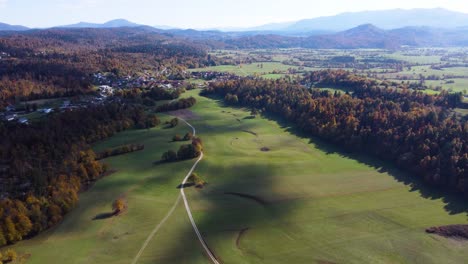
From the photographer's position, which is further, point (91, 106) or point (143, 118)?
point (91, 106)

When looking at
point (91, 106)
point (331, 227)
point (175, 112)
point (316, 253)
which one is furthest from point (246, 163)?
point (91, 106)

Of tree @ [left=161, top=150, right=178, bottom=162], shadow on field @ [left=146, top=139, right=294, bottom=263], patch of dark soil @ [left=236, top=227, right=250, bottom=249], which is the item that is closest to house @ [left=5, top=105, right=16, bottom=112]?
tree @ [left=161, top=150, right=178, bottom=162]

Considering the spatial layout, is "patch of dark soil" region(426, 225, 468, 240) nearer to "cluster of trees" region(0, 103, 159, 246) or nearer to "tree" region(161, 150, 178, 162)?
"tree" region(161, 150, 178, 162)

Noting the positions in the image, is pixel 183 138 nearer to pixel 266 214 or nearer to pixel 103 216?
pixel 103 216

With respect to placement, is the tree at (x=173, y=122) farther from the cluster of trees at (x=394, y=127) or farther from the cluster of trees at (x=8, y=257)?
Answer: the cluster of trees at (x=8, y=257)

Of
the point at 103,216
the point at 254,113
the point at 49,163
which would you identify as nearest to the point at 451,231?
the point at 103,216

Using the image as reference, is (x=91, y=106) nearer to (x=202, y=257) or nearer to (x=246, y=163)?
Answer: (x=246, y=163)

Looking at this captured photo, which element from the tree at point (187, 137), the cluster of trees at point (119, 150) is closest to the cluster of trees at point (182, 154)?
the cluster of trees at point (119, 150)
